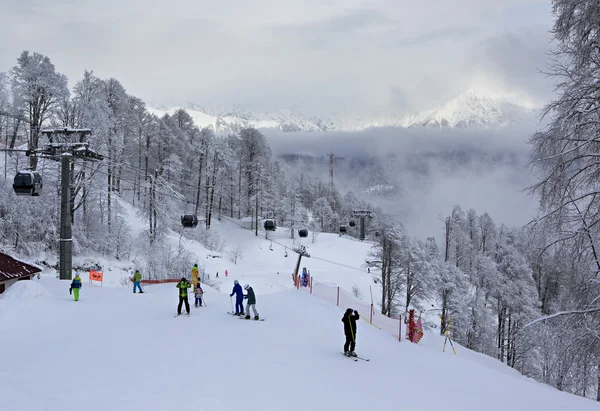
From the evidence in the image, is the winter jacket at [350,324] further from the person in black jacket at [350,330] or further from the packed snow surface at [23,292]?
the packed snow surface at [23,292]

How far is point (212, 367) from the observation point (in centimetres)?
898

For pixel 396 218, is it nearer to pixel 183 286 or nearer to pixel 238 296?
pixel 238 296

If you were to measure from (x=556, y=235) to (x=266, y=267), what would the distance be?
120 ft

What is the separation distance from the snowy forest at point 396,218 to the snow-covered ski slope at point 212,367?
2.74 metres

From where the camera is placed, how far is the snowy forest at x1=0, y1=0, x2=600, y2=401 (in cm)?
752

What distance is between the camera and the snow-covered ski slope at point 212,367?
23.6 feet

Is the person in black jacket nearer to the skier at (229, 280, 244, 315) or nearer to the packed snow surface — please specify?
the skier at (229, 280, 244, 315)

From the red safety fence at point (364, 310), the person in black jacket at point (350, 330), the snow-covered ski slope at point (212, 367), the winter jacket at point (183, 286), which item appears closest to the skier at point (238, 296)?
the snow-covered ski slope at point (212, 367)

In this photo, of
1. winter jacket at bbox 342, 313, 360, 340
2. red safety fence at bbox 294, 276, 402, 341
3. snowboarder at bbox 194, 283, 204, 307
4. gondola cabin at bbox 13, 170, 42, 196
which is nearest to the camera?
winter jacket at bbox 342, 313, 360, 340

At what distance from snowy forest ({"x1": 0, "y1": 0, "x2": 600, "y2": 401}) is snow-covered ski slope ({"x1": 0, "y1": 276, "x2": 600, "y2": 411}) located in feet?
8.98

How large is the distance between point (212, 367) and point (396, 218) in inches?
1371

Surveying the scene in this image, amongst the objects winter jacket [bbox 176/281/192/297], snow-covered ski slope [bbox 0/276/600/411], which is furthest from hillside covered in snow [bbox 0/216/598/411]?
winter jacket [bbox 176/281/192/297]

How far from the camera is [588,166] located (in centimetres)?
706

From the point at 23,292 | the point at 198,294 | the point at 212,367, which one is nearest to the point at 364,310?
the point at 198,294
